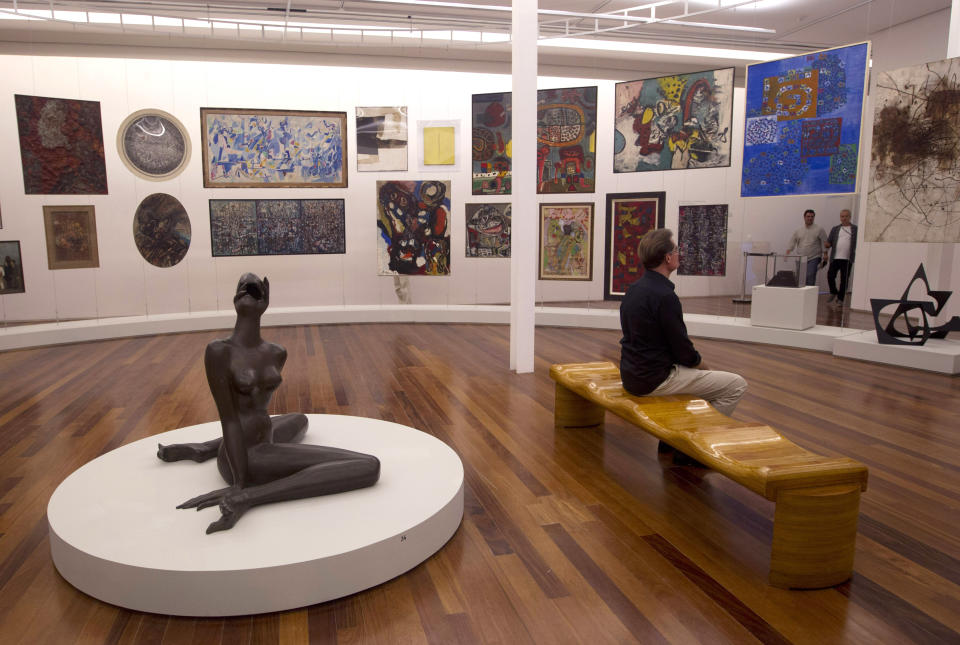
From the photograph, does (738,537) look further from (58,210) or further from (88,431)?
(58,210)

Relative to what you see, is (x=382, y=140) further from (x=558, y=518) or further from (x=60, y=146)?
(x=558, y=518)

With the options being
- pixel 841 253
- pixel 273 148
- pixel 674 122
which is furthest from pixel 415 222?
pixel 841 253

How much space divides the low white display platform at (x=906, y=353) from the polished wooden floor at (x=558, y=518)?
261 millimetres

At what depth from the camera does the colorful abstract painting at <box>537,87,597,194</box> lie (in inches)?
429

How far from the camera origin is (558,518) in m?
4.08

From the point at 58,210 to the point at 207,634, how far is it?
928 cm

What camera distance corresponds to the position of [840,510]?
10.7 feet

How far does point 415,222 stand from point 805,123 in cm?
640

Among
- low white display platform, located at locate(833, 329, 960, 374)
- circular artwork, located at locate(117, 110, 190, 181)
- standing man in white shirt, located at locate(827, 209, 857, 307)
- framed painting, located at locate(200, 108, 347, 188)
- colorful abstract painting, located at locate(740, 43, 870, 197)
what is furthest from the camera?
standing man in white shirt, located at locate(827, 209, 857, 307)

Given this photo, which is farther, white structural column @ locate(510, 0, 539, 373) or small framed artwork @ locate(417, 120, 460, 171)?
small framed artwork @ locate(417, 120, 460, 171)

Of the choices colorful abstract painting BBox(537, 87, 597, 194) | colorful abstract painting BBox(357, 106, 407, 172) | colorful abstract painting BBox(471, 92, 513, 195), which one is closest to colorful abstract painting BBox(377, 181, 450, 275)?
colorful abstract painting BBox(357, 106, 407, 172)

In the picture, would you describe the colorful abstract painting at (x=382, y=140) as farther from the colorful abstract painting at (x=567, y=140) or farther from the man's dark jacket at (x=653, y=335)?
the man's dark jacket at (x=653, y=335)

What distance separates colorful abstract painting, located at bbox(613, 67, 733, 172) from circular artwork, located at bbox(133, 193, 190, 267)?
7.39 metres

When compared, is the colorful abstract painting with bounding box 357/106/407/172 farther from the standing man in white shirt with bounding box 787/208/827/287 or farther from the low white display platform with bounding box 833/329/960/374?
the standing man in white shirt with bounding box 787/208/827/287
